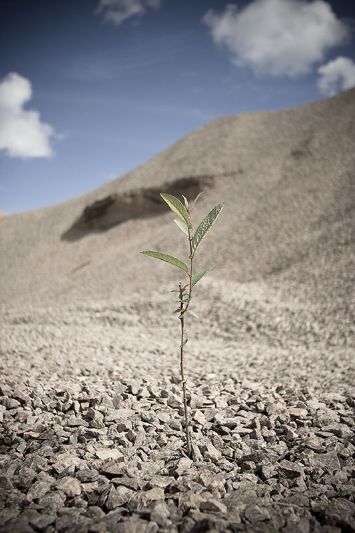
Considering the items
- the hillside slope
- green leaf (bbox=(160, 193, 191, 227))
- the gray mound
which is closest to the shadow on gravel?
the hillside slope

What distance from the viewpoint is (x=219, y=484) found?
6.56ft

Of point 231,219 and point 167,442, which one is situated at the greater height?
point 231,219

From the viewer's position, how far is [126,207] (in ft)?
60.7

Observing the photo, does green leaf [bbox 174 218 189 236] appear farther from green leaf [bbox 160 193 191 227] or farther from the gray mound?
the gray mound

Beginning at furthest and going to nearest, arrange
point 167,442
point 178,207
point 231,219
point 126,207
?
point 126,207 < point 231,219 < point 167,442 < point 178,207

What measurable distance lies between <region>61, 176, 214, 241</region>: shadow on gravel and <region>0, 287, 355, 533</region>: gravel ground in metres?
13.7

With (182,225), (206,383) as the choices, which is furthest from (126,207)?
(182,225)

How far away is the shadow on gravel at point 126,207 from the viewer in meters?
17.8

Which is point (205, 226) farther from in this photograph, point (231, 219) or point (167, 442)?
point (231, 219)

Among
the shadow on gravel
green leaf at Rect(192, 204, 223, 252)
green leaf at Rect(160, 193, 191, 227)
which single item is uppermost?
the shadow on gravel

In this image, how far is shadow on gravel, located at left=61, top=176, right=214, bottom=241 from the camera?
17.8 m

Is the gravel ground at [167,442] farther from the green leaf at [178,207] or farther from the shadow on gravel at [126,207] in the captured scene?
the shadow on gravel at [126,207]

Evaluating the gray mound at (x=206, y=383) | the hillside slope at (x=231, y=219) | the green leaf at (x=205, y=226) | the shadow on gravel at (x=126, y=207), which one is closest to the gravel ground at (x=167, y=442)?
the gray mound at (x=206, y=383)

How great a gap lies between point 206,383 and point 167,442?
1448 mm
